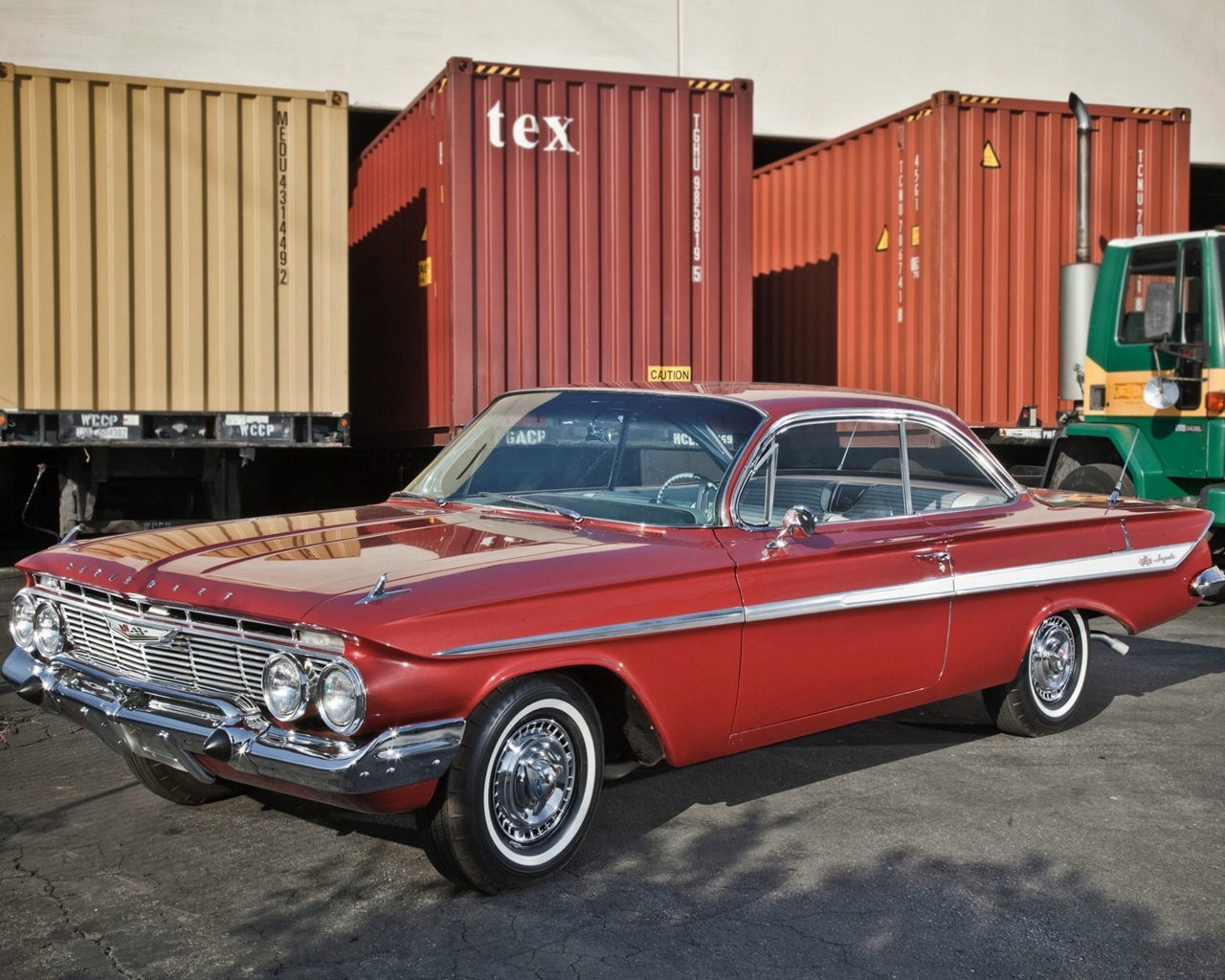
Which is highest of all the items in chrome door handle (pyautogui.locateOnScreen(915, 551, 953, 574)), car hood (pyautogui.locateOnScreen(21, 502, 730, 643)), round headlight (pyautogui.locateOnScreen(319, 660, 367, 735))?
car hood (pyautogui.locateOnScreen(21, 502, 730, 643))

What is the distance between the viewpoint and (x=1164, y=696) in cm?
621

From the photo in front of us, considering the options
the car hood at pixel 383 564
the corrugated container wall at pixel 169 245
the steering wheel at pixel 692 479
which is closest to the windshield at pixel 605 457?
the steering wheel at pixel 692 479

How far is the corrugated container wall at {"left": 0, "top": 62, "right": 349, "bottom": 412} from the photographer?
983cm

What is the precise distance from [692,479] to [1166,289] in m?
5.23

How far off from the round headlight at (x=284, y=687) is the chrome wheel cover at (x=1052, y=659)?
313cm

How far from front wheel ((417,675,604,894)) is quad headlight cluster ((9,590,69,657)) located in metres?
1.43

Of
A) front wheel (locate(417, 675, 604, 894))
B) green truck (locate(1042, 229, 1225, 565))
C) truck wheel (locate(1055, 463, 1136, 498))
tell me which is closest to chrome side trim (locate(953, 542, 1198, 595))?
front wheel (locate(417, 675, 604, 894))

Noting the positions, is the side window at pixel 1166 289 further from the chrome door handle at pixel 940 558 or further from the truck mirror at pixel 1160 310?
the chrome door handle at pixel 940 558

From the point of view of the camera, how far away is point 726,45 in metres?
17.0

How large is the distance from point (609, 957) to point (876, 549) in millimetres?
1862

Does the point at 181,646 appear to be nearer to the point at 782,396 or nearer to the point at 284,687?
the point at 284,687

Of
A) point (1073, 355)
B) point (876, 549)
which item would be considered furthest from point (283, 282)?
point (876, 549)

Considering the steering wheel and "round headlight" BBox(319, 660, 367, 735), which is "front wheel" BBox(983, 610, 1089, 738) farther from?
"round headlight" BBox(319, 660, 367, 735)

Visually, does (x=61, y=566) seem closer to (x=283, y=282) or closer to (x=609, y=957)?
(x=609, y=957)
